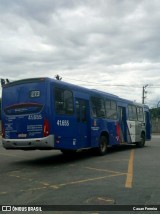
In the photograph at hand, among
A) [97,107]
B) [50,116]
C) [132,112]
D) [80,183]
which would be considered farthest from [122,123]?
[80,183]

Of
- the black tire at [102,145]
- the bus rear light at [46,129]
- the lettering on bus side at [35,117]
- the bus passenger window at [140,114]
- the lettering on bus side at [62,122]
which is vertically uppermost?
the bus passenger window at [140,114]

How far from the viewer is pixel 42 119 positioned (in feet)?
43.8

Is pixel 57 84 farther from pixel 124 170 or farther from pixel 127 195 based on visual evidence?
pixel 127 195

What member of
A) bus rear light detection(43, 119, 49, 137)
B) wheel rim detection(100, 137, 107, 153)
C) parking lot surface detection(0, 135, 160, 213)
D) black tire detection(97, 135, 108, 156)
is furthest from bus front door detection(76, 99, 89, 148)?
bus rear light detection(43, 119, 49, 137)

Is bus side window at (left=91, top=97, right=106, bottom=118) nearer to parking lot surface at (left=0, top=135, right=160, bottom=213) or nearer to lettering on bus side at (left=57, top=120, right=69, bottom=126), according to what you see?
lettering on bus side at (left=57, top=120, right=69, bottom=126)

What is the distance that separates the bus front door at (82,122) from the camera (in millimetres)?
15234

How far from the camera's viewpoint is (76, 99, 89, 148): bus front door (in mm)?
15234

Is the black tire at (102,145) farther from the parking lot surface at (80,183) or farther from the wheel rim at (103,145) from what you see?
the parking lot surface at (80,183)

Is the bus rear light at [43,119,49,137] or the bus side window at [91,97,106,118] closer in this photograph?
the bus rear light at [43,119,49,137]

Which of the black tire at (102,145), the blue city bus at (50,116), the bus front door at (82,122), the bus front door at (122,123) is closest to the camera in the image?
the blue city bus at (50,116)

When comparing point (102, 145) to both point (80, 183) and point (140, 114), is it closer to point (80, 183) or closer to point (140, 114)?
point (140, 114)

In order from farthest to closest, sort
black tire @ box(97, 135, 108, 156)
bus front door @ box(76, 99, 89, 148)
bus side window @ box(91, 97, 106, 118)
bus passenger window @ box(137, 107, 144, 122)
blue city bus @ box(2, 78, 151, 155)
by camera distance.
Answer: bus passenger window @ box(137, 107, 144, 122), black tire @ box(97, 135, 108, 156), bus side window @ box(91, 97, 106, 118), bus front door @ box(76, 99, 89, 148), blue city bus @ box(2, 78, 151, 155)

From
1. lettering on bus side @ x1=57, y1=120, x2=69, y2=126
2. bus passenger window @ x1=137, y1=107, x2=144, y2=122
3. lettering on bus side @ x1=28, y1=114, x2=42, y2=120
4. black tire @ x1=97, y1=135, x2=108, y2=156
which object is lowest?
black tire @ x1=97, y1=135, x2=108, y2=156

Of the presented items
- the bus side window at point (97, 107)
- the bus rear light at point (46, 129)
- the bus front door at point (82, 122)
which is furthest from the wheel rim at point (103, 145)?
the bus rear light at point (46, 129)
